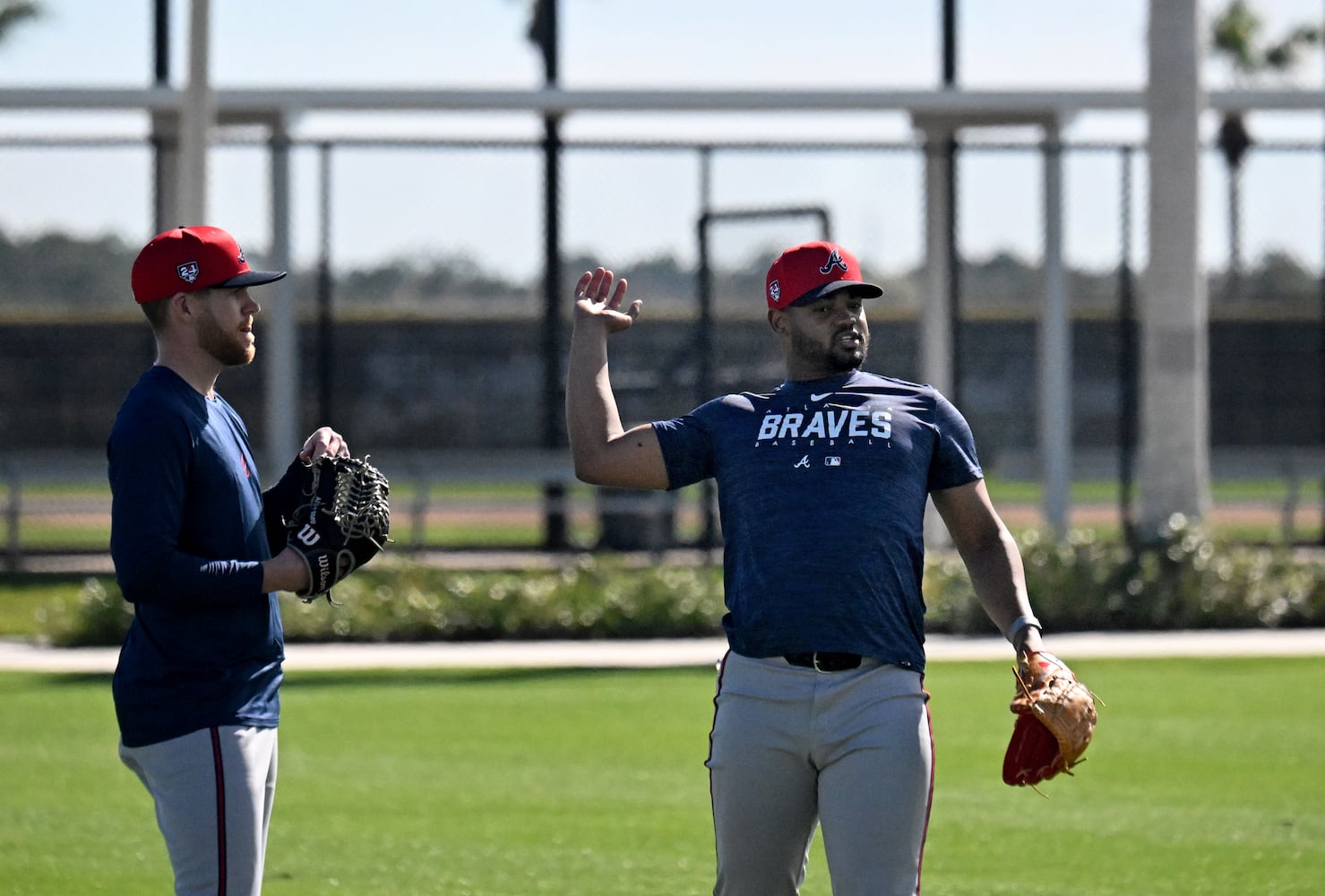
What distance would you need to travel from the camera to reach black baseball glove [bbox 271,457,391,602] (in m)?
4.17

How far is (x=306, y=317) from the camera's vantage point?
31.4 meters

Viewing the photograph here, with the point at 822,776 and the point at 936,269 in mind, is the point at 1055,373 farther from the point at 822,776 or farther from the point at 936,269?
the point at 822,776

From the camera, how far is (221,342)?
410 cm

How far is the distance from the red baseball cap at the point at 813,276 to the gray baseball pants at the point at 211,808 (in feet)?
5.40

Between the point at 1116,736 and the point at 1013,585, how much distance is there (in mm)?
5195

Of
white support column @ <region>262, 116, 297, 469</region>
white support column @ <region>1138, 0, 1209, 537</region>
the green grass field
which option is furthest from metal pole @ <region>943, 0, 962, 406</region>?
the green grass field

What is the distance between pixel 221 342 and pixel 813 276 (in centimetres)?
142

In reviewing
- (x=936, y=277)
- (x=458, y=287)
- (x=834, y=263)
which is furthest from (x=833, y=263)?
(x=458, y=287)

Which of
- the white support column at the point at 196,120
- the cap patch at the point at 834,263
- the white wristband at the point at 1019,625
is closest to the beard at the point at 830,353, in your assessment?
the cap patch at the point at 834,263

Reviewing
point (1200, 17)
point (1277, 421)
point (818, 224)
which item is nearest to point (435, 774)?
point (818, 224)

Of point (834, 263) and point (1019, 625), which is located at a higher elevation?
point (834, 263)

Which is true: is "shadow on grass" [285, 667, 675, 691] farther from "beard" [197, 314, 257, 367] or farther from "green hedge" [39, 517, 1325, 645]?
"beard" [197, 314, 257, 367]

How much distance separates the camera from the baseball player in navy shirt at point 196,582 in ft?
12.7

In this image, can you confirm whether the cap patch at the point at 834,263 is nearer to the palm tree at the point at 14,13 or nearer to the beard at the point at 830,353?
the beard at the point at 830,353
